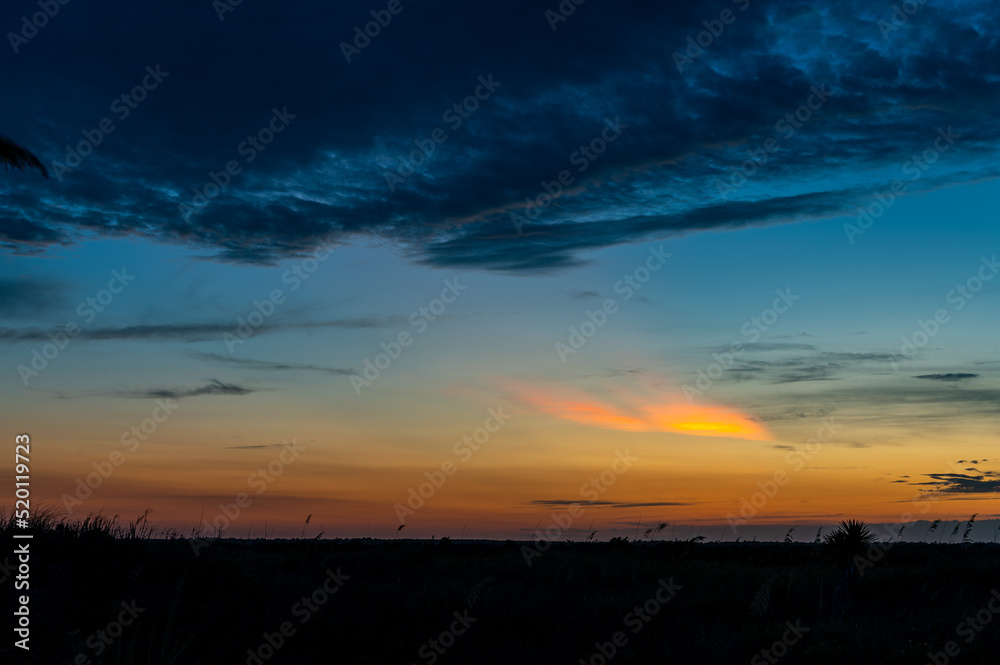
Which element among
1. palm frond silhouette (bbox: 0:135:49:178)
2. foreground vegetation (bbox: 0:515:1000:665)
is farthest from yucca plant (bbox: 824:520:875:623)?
palm frond silhouette (bbox: 0:135:49:178)

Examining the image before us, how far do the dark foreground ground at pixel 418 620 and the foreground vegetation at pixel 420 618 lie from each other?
39mm

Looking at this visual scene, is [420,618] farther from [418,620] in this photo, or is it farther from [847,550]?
[847,550]

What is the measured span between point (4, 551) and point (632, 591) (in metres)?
13.8

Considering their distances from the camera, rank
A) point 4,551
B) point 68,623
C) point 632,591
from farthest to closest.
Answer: point 632,591 → point 4,551 → point 68,623

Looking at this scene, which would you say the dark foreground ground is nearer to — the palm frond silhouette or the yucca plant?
the yucca plant

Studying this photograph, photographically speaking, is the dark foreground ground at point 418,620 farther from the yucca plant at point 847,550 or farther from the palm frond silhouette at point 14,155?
the palm frond silhouette at point 14,155

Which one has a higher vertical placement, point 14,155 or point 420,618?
point 14,155

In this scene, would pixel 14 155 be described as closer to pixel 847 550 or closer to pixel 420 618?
pixel 420 618

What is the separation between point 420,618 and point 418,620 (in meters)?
0.09

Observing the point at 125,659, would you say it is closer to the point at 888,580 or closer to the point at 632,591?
the point at 632,591

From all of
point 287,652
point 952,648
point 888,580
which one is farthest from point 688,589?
point 287,652

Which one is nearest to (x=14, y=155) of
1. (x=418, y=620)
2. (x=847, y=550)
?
(x=418, y=620)

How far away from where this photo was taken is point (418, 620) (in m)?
14.2

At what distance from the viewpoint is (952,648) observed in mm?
12891
